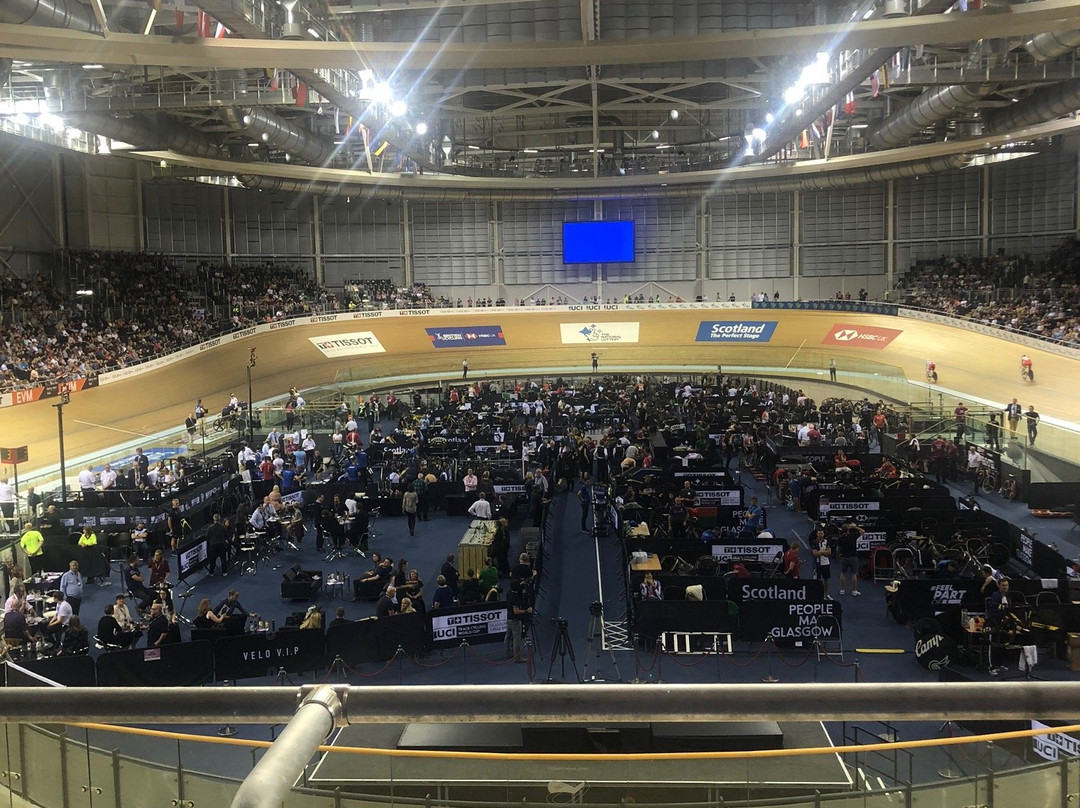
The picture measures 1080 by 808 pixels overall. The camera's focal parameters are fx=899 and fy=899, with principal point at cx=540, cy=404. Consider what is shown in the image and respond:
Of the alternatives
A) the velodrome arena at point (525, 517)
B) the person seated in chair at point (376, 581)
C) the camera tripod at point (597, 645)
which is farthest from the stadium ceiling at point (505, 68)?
the camera tripod at point (597, 645)

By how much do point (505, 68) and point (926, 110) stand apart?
18158 millimetres

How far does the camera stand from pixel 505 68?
33.1m

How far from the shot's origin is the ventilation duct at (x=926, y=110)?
34.4 meters

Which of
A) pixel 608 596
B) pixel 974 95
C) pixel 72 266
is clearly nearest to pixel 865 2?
pixel 974 95

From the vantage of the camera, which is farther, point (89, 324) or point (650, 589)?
point (89, 324)

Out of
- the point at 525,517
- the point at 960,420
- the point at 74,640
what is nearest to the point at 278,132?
the point at 525,517

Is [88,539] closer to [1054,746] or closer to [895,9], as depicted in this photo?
[1054,746]

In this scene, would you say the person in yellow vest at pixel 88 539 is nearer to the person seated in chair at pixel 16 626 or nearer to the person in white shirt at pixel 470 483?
the person seated in chair at pixel 16 626

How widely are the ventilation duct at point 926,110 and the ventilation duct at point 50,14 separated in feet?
95.7

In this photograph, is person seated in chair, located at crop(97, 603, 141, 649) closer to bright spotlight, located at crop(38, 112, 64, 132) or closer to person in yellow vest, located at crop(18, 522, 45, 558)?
person in yellow vest, located at crop(18, 522, 45, 558)

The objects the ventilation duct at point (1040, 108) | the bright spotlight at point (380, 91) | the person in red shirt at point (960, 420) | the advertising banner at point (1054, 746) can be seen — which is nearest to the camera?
the advertising banner at point (1054, 746)

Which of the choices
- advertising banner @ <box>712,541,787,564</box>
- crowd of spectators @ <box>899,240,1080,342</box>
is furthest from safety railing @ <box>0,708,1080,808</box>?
crowd of spectators @ <box>899,240,1080,342</box>

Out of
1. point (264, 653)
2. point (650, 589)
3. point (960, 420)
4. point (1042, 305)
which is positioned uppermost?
point (1042, 305)

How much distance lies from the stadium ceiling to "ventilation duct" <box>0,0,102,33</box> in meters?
0.05
